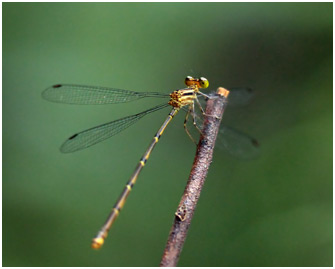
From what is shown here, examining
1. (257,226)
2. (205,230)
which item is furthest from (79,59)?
(257,226)

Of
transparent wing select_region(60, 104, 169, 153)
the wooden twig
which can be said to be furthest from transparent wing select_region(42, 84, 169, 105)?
the wooden twig

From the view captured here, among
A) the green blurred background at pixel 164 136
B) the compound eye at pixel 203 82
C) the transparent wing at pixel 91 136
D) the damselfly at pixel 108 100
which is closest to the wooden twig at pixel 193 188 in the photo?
the damselfly at pixel 108 100

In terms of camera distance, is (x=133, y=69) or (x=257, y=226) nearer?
(x=257, y=226)

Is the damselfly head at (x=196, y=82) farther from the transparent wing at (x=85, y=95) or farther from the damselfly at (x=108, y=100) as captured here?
the transparent wing at (x=85, y=95)

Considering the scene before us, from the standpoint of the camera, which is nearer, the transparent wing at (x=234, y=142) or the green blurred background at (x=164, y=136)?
the transparent wing at (x=234, y=142)

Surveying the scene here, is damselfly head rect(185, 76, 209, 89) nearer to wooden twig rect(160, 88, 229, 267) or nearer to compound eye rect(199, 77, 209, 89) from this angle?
compound eye rect(199, 77, 209, 89)

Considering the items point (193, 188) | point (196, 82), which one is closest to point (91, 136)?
point (196, 82)

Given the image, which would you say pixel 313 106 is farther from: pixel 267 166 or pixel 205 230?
pixel 205 230

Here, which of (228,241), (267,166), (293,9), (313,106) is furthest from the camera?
(293,9)
